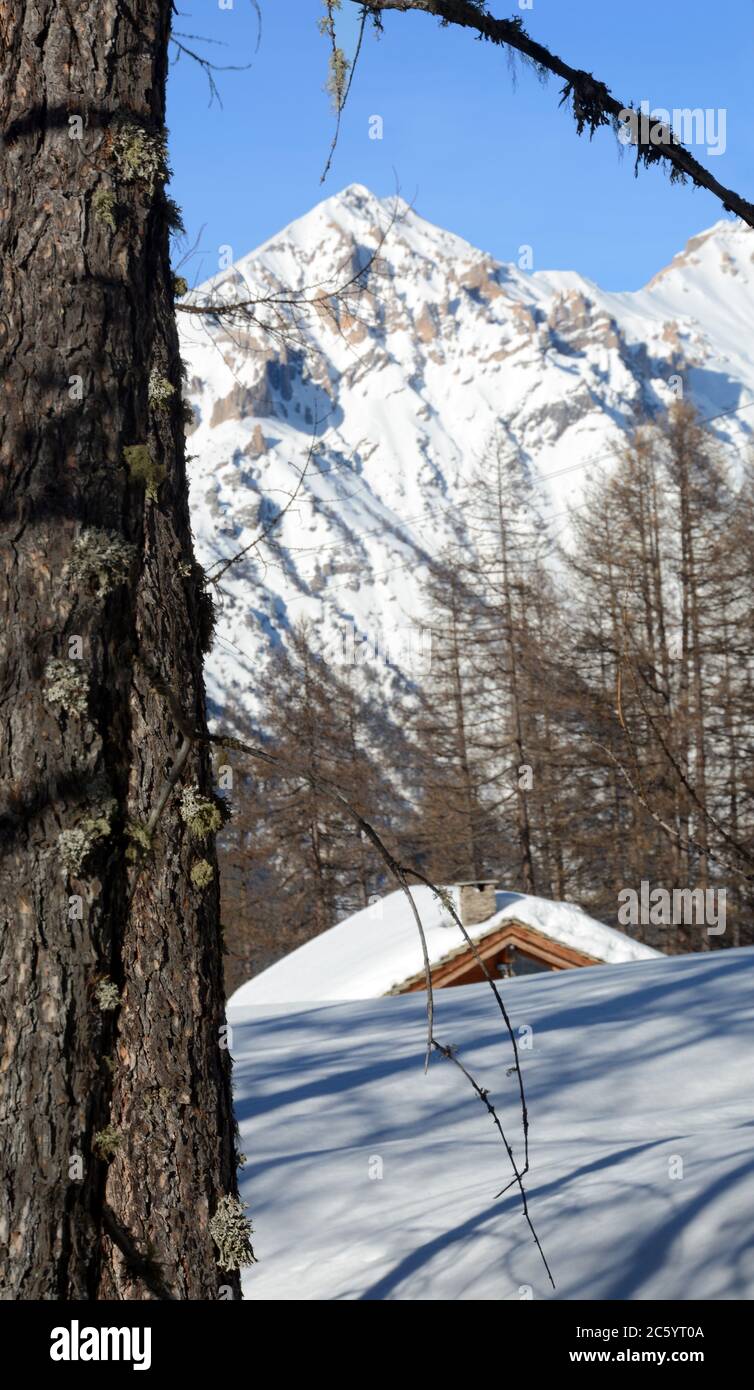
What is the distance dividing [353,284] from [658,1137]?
429 centimetres

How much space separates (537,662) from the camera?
27.1 metres

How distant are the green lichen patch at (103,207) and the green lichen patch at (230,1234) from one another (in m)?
2.09

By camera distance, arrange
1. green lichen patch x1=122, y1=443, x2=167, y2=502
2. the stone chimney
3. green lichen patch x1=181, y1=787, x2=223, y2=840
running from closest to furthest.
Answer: green lichen patch x1=122, y1=443, x2=167, y2=502, green lichen patch x1=181, y1=787, x2=223, y2=840, the stone chimney

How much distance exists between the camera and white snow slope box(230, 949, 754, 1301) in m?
3.83

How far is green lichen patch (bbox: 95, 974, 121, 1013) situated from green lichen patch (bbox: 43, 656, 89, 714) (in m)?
0.43

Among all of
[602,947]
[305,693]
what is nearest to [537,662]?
[305,693]

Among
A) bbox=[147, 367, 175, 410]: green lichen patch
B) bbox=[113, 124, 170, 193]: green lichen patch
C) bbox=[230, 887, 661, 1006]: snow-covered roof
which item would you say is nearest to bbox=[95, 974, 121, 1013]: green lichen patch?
bbox=[113, 124, 170, 193]: green lichen patch

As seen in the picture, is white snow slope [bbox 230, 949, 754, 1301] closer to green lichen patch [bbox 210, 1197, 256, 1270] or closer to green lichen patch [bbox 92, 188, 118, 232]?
green lichen patch [bbox 210, 1197, 256, 1270]

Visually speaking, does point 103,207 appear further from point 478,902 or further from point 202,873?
point 478,902

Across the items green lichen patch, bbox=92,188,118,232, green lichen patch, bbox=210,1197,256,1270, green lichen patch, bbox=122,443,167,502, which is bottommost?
green lichen patch, bbox=210,1197,256,1270

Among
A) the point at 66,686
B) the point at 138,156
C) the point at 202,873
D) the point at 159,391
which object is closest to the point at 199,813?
the point at 202,873

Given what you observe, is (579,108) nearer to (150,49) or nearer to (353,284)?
(150,49)

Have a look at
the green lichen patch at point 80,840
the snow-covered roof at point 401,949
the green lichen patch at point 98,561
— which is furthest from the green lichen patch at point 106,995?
the snow-covered roof at point 401,949
